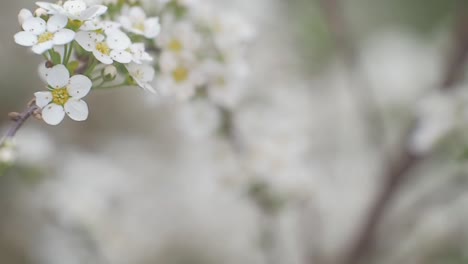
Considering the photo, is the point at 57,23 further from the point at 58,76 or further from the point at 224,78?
the point at 224,78

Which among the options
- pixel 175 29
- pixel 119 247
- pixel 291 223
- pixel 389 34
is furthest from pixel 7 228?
pixel 389 34

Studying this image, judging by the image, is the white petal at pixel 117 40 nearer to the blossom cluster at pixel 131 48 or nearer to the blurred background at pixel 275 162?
the blossom cluster at pixel 131 48

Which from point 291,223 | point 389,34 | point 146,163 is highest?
point 389,34

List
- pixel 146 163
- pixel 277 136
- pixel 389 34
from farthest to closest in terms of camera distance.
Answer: pixel 389 34 < pixel 146 163 < pixel 277 136

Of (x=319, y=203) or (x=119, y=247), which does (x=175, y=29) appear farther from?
(x=319, y=203)

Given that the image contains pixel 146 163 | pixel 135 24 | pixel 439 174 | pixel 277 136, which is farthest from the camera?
pixel 146 163

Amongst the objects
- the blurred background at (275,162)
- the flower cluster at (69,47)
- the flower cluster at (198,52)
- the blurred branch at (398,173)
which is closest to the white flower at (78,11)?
the flower cluster at (69,47)

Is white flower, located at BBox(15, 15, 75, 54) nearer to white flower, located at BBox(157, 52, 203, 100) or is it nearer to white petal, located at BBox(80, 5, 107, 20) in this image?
white petal, located at BBox(80, 5, 107, 20)
